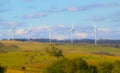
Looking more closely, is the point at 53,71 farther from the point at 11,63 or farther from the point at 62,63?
the point at 11,63

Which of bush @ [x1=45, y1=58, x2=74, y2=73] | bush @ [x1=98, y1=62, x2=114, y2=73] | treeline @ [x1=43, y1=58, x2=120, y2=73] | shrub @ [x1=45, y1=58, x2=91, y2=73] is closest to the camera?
treeline @ [x1=43, y1=58, x2=120, y2=73]

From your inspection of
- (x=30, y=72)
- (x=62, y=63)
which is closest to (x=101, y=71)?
(x=62, y=63)

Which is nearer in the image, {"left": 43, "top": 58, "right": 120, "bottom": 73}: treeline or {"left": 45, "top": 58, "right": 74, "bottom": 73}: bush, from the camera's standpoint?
{"left": 43, "top": 58, "right": 120, "bottom": 73}: treeline

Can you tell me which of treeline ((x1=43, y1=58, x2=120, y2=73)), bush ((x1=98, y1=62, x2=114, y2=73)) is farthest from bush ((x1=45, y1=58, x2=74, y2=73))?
bush ((x1=98, y1=62, x2=114, y2=73))

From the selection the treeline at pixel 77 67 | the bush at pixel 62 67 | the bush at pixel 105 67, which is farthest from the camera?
the bush at pixel 105 67

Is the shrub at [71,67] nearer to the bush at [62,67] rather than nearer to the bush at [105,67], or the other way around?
the bush at [62,67]

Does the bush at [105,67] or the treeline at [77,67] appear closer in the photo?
the treeline at [77,67]

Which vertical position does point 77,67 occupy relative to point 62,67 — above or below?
above

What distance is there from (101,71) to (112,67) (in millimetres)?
5019

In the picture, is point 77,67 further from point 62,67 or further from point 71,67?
point 62,67

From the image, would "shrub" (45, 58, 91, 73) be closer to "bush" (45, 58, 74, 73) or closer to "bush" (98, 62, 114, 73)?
"bush" (45, 58, 74, 73)

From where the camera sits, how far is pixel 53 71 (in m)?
127

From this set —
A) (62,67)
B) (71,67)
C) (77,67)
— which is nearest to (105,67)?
(77,67)

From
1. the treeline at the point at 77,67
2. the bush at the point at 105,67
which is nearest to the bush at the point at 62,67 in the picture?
the treeline at the point at 77,67
